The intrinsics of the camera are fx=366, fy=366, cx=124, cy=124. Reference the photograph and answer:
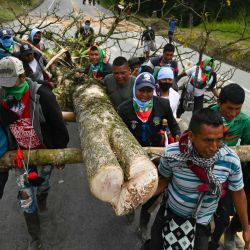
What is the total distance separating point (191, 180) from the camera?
2441 mm

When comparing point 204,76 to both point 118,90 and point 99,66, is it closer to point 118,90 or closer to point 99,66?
point 99,66

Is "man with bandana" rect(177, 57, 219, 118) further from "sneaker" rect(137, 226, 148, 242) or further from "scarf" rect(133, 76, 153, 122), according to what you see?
"sneaker" rect(137, 226, 148, 242)

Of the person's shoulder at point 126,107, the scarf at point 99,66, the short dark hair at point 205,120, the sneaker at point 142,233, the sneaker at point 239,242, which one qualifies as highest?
the short dark hair at point 205,120

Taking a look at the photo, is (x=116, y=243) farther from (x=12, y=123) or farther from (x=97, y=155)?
(x=12, y=123)

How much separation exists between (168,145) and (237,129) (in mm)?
866

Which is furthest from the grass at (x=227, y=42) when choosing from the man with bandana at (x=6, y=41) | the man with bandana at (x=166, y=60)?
the man with bandana at (x=6, y=41)

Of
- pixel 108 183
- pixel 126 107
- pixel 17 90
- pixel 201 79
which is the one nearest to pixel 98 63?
pixel 201 79

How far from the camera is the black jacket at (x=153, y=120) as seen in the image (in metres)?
3.48

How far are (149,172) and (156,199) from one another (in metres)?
1.06

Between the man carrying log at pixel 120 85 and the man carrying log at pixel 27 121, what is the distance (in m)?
0.97

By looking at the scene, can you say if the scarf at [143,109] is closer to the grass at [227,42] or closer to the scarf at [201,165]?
the scarf at [201,165]

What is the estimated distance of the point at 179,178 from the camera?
2.48m

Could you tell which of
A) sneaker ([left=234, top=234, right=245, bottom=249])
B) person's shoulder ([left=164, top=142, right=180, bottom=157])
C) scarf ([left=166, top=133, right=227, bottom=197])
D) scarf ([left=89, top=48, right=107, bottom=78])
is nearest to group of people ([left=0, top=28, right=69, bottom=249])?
person's shoulder ([left=164, top=142, right=180, bottom=157])

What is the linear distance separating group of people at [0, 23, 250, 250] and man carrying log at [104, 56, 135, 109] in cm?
1
